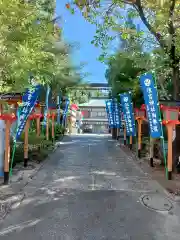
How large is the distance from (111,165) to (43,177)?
11.6ft

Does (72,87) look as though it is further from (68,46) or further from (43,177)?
(43,177)

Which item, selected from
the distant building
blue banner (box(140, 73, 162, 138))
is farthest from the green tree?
the distant building

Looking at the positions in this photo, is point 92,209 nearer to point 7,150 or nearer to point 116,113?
point 7,150

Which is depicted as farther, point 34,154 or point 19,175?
point 34,154

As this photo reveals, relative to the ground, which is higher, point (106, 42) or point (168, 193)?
point (106, 42)

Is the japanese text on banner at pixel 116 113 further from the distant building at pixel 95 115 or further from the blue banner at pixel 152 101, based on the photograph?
the distant building at pixel 95 115

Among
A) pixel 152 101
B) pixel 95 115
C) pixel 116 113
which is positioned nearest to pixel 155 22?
pixel 152 101

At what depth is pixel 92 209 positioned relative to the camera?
6.43m

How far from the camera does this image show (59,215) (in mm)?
6047

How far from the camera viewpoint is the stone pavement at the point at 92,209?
523 centimetres

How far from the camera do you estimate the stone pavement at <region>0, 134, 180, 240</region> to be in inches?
206

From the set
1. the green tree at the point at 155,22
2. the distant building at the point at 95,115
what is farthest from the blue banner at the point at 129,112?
the distant building at the point at 95,115

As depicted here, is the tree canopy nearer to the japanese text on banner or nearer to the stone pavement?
the stone pavement

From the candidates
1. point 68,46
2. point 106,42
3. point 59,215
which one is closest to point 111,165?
point 106,42
